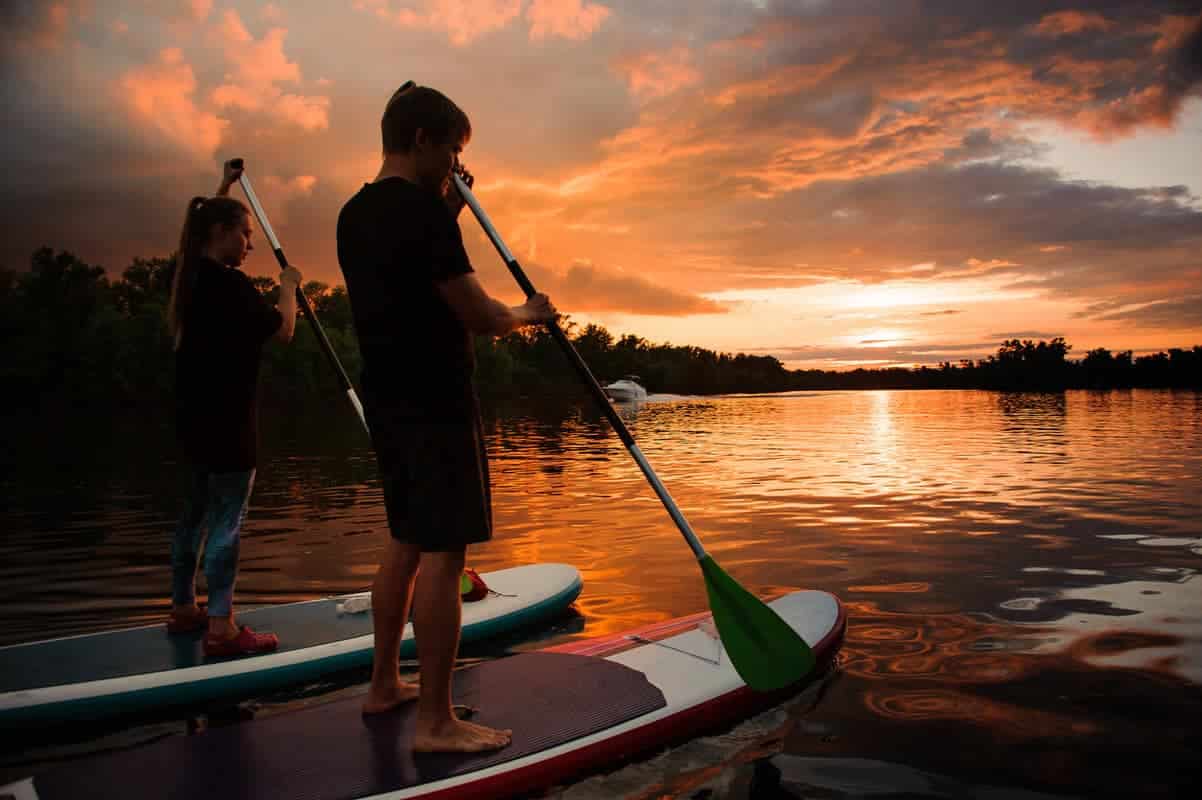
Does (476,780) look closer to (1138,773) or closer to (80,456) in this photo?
(1138,773)

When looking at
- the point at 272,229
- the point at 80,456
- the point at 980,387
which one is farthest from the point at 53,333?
the point at 980,387

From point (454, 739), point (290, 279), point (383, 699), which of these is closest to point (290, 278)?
point (290, 279)

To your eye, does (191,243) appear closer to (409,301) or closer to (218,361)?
(218,361)

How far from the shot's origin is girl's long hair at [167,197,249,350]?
14.3ft

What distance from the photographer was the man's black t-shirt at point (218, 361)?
4.35 m

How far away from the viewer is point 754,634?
4055mm

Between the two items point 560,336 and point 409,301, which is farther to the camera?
point 560,336

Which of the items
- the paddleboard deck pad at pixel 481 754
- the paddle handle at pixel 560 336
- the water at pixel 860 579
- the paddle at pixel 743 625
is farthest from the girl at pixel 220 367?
the paddle at pixel 743 625

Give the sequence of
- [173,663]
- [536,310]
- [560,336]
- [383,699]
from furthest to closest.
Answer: [173,663], [560,336], [383,699], [536,310]

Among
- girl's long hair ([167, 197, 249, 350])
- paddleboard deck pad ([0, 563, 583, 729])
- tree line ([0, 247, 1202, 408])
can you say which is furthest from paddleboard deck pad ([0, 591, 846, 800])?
tree line ([0, 247, 1202, 408])

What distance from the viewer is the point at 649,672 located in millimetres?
3971

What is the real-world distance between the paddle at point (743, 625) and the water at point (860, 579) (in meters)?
0.23

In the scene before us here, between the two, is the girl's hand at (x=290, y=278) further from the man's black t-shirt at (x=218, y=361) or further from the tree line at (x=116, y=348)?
the tree line at (x=116, y=348)

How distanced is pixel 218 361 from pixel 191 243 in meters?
0.62
